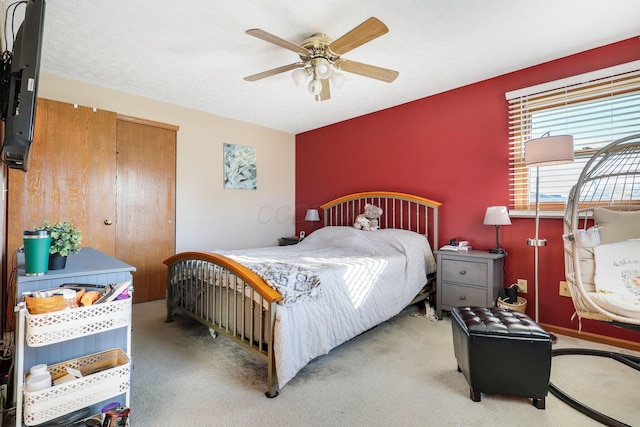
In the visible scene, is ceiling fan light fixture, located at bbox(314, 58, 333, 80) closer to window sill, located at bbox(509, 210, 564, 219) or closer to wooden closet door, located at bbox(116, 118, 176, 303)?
window sill, located at bbox(509, 210, 564, 219)

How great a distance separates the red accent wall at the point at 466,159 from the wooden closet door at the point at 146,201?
2331 millimetres

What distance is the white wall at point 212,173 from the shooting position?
3460 millimetres

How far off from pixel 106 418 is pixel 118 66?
294cm

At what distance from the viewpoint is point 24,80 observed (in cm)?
131

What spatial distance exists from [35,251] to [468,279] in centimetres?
316

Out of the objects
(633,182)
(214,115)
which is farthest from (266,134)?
(633,182)

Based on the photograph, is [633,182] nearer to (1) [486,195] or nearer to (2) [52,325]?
(1) [486,195]

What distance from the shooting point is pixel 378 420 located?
63.7 inches

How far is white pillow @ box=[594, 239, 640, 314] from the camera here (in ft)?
6.23

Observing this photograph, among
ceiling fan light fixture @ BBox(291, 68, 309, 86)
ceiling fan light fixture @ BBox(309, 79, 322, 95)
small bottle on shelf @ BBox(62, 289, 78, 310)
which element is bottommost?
small bottle on shelf @ BBox(62, 289, 78, 310)

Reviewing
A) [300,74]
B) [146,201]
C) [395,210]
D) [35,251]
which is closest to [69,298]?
[35,251]

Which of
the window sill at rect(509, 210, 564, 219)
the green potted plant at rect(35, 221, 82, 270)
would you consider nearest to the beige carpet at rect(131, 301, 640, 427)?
the green potted plant at rect(35, 221, 82, 270)

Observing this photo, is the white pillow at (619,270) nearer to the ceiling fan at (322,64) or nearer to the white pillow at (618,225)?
the white pillow at (618,225)

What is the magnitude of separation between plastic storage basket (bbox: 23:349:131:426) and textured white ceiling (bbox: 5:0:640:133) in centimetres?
218
